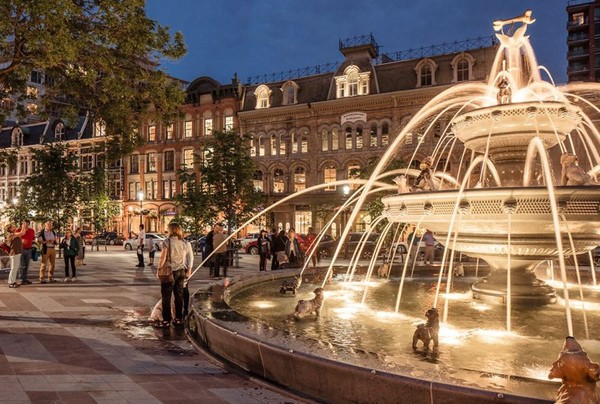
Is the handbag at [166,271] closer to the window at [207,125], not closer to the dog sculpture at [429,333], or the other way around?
the dog sculpture at [429,333]

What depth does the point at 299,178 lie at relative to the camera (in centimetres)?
4803

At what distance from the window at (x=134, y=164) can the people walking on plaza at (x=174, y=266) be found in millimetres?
52575

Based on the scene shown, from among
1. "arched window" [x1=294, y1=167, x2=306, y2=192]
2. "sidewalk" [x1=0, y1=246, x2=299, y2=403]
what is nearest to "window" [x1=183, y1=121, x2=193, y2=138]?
"arched window" [x1=294, y1=167, x2=306, y2=192]

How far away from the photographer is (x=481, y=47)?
40.2m

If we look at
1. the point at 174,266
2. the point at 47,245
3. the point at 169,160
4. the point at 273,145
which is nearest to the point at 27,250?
the point at 47,245

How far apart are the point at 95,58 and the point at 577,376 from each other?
14.2 meters

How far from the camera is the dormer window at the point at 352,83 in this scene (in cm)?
4456

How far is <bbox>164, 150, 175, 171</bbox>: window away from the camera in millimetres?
56250

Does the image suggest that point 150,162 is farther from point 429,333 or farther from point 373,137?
point 429,333

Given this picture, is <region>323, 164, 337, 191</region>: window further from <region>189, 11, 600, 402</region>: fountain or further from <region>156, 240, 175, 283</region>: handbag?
<region>156, 240, 175, 283</region>: handbag

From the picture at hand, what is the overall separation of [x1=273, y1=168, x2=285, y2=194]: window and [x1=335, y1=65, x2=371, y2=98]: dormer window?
9027mm

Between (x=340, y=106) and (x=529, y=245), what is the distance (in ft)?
123

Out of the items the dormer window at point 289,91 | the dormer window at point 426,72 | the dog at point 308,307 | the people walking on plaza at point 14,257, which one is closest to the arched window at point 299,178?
the dormer window at point 289,91

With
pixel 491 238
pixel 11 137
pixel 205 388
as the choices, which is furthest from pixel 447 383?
pixel 11 137
